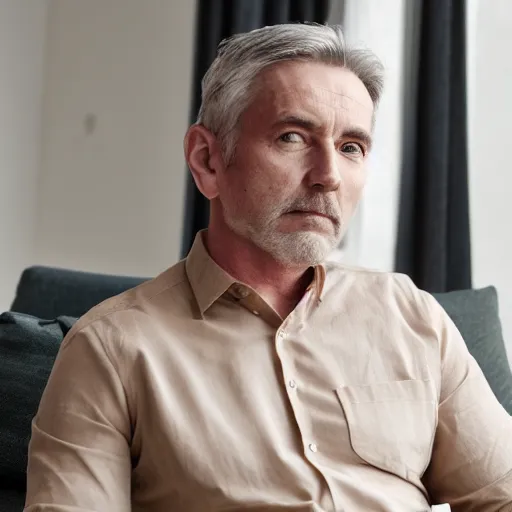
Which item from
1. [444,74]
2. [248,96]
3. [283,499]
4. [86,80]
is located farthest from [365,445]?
[86,80]

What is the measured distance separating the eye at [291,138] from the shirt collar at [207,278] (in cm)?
24

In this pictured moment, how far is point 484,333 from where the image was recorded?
2.00 metres

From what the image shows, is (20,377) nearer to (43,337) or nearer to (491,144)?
(43,337)

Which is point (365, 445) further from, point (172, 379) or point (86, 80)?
point (86, 80)

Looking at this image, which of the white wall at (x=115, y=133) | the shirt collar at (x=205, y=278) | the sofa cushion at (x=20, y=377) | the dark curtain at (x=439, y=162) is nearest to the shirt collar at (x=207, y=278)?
the shirt collar at (x=205, y=278)

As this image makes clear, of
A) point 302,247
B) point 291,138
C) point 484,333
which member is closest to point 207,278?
point 302,247

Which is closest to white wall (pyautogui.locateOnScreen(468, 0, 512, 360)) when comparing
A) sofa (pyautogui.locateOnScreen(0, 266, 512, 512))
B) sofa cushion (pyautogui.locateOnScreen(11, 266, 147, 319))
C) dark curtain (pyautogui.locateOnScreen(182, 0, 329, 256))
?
dark curtain (pyautogui.locateOnScreen(182, 0, 329, 256))

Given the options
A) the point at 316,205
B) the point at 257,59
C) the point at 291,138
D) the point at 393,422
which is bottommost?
the point at 393,422

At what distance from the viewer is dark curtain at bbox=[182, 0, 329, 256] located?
294 centimetres

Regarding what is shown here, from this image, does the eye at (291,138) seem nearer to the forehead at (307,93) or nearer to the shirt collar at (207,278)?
the forehead at (307,93)

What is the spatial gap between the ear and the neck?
8cm

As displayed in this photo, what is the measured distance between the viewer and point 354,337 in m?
1.42

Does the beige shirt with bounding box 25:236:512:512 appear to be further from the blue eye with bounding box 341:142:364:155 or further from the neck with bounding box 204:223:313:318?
the blue eye with bounding box 341:142:364:155

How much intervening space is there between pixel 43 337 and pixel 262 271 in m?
0.62
